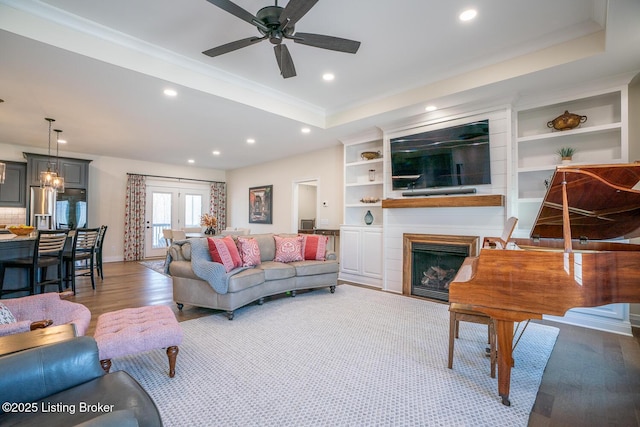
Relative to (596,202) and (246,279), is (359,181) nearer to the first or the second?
(246,279)

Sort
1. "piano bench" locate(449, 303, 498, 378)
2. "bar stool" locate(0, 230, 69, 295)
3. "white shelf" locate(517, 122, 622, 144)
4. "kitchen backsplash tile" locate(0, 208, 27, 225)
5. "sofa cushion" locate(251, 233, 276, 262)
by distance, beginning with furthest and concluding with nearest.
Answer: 1. "kitchen backsplash tile" locate(0, 208, 27, 225)
2. "sofa cushion" locate(251, 233, 276, 262)
3. "bar stool" locate(0, 230, 69, 295)
4. "white shelf" locate(517, 122, 622, 144)
5. "piano bench" locate(449, 303, 498, 378)

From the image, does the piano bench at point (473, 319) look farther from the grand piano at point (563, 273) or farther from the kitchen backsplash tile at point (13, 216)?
the kitchen backsplash tile at point (13, 216)

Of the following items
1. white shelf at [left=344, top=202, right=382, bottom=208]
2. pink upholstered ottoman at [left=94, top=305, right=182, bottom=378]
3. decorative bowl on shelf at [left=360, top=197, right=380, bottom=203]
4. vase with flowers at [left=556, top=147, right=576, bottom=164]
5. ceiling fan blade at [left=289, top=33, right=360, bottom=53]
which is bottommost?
pink upholstered ottoman at [left=94, top=305, right=182, bottom=378]

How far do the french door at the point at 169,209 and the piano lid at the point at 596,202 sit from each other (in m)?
8.57

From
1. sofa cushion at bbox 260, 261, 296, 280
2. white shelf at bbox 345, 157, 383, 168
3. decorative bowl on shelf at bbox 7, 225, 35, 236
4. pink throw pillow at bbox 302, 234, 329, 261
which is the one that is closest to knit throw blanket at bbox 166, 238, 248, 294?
sofa cushion at bbox 260, 261, 296, 280

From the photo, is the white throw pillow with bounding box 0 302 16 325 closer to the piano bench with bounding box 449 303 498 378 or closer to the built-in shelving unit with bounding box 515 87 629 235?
the piano bench with bounding box 449 303 498 378

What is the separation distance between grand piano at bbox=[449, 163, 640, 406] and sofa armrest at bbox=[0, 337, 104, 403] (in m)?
1.96

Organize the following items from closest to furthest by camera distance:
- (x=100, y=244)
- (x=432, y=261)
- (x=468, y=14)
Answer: (x=468, y=14)
(x=432, y=261)
(x=100, y=244)

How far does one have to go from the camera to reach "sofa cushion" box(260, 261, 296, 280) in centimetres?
394

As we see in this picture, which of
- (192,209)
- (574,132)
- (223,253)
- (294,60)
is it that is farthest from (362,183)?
(192,209)

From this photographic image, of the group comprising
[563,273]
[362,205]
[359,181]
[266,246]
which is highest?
[359,181]

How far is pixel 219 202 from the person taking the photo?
9383 millimetres

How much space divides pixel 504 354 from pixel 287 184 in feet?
19.9

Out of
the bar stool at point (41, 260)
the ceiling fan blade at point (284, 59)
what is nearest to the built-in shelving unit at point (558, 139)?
the ceiling fan blade at point (284, 59)
